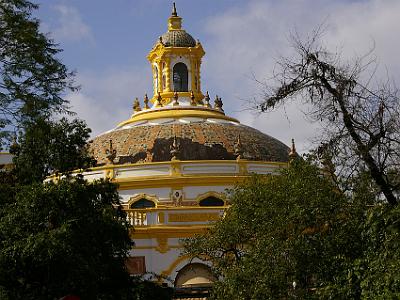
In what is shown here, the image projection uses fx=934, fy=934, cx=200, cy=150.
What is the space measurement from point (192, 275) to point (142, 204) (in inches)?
241

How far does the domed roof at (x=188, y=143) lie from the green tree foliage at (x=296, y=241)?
21.8 m

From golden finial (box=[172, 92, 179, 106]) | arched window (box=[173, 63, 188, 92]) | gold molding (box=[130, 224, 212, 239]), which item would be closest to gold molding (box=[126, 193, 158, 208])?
gold molding (box=[130, 224, 212, 239])

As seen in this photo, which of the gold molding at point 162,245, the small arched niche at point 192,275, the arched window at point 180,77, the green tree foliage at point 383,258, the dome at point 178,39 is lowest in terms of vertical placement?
the green tree foliage at point 383,258

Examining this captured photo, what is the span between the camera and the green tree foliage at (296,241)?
18.6m

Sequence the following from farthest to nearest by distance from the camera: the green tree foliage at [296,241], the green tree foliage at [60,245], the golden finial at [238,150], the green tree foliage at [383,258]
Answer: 1. the golden finial at [238,150]
2. the green tree foliage at [60,245]
3. the green tree foliage at [296,241]
4. the green tree foliage at [383,258]

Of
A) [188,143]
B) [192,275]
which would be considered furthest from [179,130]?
[192,275]

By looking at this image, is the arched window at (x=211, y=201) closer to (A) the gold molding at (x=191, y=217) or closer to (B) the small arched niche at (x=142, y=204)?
(B) the small arched niche at (x=142, y=204)

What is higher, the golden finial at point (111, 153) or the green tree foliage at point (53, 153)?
the golden finial at point (111, 153)

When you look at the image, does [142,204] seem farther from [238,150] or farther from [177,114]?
[177,114]

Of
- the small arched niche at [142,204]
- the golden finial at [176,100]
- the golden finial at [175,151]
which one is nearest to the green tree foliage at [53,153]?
the small arched niche at [142,204]

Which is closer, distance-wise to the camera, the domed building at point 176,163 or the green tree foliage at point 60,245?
the green tree foliage at point 60,245

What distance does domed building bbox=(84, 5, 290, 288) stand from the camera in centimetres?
3697

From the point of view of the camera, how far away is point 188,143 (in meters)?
44.2

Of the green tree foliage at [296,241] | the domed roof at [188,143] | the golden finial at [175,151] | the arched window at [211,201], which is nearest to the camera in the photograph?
the green tree foliage at [296,241]
